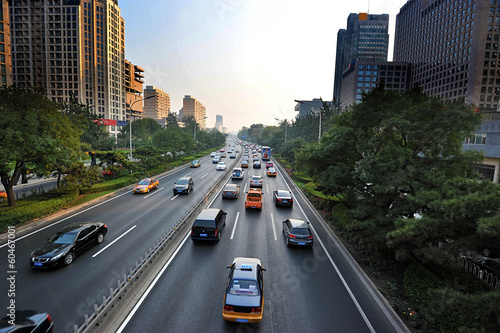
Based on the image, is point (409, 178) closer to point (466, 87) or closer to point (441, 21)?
point (466, 87)

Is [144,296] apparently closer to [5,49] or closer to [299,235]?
[299,235]

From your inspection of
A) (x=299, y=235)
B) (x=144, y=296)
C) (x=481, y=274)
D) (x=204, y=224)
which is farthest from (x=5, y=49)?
(x=481, y=274)

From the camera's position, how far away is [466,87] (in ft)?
332

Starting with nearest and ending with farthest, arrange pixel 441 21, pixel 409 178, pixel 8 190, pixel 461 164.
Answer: pixel 409 178 < pixel 461 164 < pixel 8 190 < pixel 441 21

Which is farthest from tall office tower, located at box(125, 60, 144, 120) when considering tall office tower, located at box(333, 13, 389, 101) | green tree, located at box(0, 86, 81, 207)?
tall office tower, located at box(333, 13, 389, 101)

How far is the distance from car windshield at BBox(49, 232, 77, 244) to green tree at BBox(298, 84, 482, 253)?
14197 mm

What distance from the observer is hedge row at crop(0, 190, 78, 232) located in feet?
57.4

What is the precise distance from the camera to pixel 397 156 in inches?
559

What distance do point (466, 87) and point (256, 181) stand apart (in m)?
111

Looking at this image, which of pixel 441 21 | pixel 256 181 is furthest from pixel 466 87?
pixel 256 181

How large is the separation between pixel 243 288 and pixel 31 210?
18.6 meters

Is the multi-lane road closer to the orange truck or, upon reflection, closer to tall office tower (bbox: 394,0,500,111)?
the orange truck

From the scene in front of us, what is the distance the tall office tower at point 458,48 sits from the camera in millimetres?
95500

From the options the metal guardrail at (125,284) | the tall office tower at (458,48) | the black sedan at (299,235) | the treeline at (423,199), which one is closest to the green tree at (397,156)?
the treeline at (423,199)
